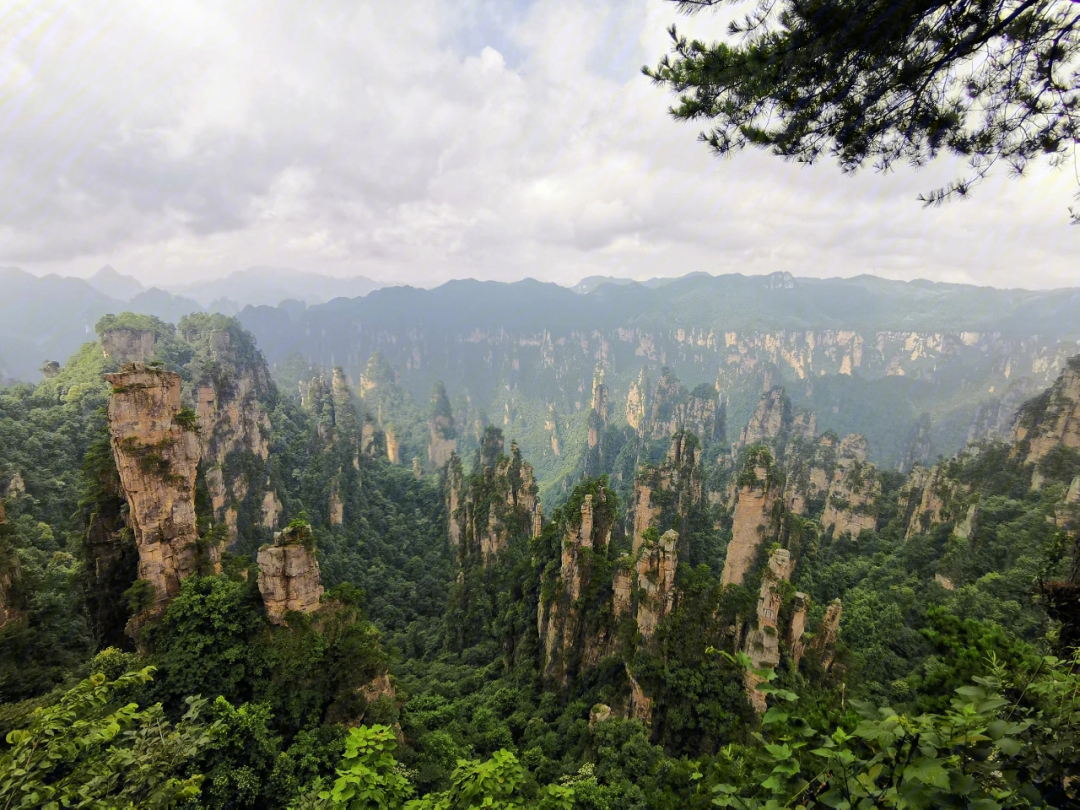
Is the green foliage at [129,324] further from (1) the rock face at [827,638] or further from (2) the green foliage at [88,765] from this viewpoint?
(1) the rock face at [827,638]

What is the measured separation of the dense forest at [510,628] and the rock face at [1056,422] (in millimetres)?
269

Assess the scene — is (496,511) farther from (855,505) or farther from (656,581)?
(855,505)

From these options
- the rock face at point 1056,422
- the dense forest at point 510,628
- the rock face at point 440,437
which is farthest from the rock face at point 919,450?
the rock face at point 440,437

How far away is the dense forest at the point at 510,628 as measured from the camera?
3871 mm

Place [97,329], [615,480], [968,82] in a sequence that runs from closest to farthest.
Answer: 1. [968,82]
2. [97,329]
3. [615,480]

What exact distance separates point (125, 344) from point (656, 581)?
68.4m

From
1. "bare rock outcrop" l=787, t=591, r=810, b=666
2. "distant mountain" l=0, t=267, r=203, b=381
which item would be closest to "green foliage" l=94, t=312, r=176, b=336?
"bare rock outcrop" l=787, t=591, r=810, b=666

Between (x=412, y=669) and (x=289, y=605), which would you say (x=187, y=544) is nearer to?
(x=289, y=605)

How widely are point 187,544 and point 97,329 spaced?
59575 mm

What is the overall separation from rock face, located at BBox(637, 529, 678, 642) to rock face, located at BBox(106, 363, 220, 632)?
18970 mm

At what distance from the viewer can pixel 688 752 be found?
20.3 meters

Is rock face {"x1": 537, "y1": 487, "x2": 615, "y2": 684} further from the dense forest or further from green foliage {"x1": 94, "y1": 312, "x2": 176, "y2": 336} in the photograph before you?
green foliage {"x1": 94, "y1": 312, "x2": 176, "y2": 336}

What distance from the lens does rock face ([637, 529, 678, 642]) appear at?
72.9 ft

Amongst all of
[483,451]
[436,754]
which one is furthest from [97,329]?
[436,754]
